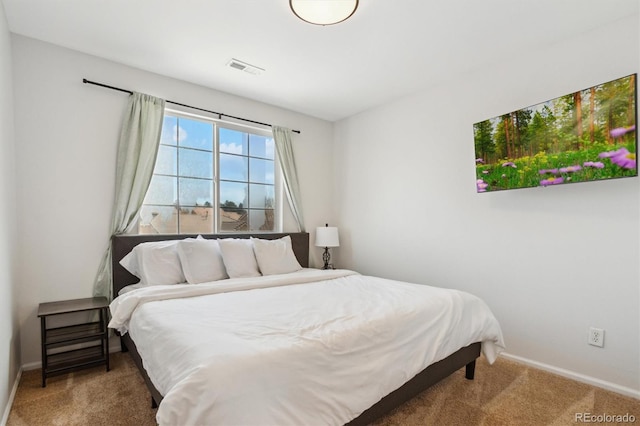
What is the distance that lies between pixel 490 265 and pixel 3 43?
4.09m

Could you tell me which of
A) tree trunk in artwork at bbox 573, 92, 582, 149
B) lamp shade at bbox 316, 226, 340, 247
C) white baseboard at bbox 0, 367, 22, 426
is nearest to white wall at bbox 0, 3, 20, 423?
white baseboard at bbox 0, 367, 22, 426

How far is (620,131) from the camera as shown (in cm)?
204

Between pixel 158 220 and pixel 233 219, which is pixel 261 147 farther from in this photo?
pixel 158 220

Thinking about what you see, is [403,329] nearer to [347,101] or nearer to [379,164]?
[379,164]

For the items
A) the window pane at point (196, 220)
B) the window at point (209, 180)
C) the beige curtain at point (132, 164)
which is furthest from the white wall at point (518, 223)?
the beige curtain at point (132, 164)

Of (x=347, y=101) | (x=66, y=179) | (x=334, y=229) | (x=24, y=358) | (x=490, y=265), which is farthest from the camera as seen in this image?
(x=334, y=229)

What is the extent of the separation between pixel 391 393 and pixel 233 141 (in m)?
3.09

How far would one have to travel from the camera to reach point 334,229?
4152mm

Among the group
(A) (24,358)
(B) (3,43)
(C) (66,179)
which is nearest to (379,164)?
(C) (66,179)

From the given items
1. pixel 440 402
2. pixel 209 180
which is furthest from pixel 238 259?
pixel 440 402

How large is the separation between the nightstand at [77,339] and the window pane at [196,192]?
3.89ft

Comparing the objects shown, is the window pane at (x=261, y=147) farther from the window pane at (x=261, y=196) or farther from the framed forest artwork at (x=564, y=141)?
the framed forest artwork at (x=564, y=141)

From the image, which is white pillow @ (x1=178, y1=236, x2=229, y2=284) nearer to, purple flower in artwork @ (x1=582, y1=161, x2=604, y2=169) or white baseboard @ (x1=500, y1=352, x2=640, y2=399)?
white baseboard @ (x1=500, y1=352, x2=640, y2=399)
